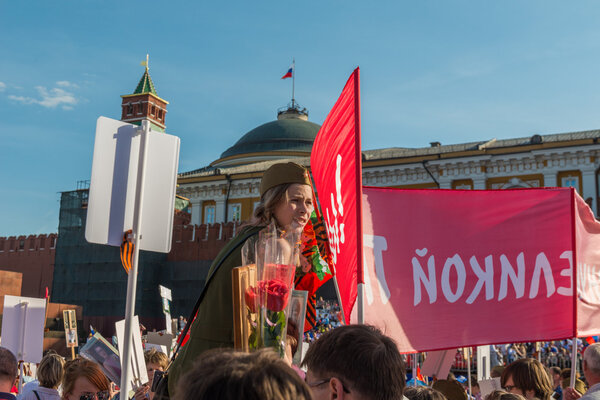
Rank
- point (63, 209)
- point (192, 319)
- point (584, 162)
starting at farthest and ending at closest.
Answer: point (63, 209)
point (584, 162)
point (192, 319)

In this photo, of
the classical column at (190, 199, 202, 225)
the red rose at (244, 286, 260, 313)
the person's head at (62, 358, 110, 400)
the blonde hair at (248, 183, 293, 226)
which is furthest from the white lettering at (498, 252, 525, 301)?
the classical column at (190, 199, 202, 225)

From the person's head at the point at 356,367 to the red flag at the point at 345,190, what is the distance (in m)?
1.19

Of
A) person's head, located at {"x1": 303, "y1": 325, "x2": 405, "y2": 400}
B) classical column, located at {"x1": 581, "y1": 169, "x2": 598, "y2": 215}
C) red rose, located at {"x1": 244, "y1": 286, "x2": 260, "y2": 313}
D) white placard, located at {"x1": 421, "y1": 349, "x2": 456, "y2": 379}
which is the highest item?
classical column, located at {"x1": 581, "y1": 169, "x2": 598, "y2": 215}

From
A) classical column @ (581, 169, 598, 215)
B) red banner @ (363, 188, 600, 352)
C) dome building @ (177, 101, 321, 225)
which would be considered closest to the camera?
red banner @ (363, 188, 600, 352)

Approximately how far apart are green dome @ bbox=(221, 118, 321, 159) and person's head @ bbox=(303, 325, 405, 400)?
150 feet

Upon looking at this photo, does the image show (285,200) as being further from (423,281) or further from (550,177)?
(550,177)

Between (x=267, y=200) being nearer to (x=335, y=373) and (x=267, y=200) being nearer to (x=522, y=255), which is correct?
(x=335, y=373)

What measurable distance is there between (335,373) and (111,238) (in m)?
1.67

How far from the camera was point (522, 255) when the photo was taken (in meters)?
4.07

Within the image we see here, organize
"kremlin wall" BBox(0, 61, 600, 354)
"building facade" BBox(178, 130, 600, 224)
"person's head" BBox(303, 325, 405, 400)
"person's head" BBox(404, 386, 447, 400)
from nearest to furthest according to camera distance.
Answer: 1. "person's head" BBox(303, 325, 405, 400)
2. "person's head" BBox(404, 386, 447, 400)
3. "building facade" BBox(178, 130, 600, 224)
4. "kremlin wall" BBox(0, 61, 600, 354)

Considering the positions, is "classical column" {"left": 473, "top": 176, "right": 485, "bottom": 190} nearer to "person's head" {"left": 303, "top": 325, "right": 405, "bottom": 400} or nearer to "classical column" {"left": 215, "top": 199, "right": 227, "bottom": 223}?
"classical column" {"left": 215, "top": 199, "right": 227, "bottom": 223}

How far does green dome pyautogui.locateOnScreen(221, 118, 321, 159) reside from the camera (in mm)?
49125

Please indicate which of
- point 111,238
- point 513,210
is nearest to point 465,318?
point 513,210

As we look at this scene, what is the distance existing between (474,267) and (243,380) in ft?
10.0
